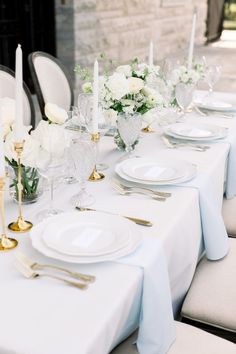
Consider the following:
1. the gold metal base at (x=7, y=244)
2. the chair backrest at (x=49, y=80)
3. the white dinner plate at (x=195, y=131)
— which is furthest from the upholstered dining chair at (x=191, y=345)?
the chair backrest at (x=49, y=80)

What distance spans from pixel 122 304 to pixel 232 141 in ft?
4.26

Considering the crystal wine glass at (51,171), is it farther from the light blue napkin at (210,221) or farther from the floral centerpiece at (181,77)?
the floral centerpiece at (181,77)

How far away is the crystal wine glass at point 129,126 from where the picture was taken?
1758 millimetres

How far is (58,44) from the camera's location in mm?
5957

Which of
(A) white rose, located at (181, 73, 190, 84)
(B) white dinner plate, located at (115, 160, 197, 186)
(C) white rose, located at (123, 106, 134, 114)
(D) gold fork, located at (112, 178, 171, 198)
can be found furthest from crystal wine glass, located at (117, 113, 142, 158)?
(A) white rose, located at (181, 73, 190, 84)

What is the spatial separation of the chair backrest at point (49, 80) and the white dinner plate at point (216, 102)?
0.79 m

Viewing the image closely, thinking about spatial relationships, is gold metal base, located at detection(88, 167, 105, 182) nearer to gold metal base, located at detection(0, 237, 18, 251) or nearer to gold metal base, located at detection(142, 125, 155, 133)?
→ gold metal base, located at detection(0, 237, 18, 251)

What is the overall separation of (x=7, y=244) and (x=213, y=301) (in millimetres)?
660

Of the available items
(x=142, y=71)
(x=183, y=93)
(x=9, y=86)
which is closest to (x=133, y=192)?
(x=142, y=71)

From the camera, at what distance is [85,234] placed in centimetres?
123

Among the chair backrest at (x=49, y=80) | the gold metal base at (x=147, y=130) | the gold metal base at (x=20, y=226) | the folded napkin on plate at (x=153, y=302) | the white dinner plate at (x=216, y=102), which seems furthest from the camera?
the chair backrest at (x=49, y=80)

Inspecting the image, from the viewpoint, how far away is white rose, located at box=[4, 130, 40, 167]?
1299 millimetres

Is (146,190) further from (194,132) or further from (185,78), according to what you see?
(185,78)

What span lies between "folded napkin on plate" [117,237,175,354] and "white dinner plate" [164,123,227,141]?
0.96 metres
